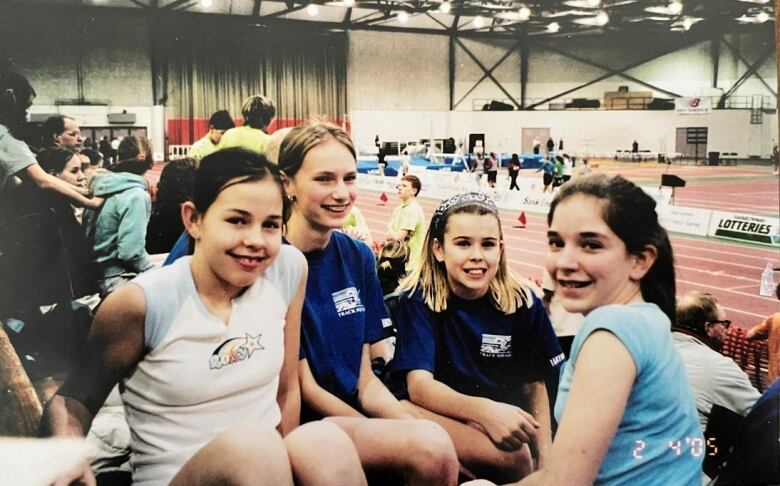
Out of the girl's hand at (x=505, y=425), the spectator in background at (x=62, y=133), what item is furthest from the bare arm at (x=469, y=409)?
the spectator in background at (x=62, y=133)

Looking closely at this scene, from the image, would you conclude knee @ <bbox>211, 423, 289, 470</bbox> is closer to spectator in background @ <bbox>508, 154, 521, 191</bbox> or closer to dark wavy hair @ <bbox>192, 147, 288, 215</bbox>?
dark wavy hair @ <bbox>192, 147, 288, 215</bbox>

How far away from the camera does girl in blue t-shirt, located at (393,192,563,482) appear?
1.75 m

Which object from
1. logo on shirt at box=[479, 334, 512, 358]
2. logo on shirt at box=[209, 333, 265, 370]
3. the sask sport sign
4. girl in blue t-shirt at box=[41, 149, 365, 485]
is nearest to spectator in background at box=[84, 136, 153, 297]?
girl in blue t-shirt at box=[41, 149, 365, 485]

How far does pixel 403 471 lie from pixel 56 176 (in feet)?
3.35

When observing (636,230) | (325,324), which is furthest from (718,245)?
(325,324)

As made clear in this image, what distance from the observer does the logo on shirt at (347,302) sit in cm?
165

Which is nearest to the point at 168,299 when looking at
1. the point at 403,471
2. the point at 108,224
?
the point at 108,224

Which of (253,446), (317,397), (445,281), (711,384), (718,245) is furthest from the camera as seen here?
(718,245)

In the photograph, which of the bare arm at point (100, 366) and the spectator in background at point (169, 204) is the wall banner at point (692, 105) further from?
the bare arm at point (100, 366)

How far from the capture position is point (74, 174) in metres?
1.58

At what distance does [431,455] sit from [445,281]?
0.42 m

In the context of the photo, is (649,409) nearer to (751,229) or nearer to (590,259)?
(590,259)

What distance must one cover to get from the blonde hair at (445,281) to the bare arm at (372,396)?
201 mm

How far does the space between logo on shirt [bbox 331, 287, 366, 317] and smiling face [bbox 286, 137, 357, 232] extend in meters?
0.16
